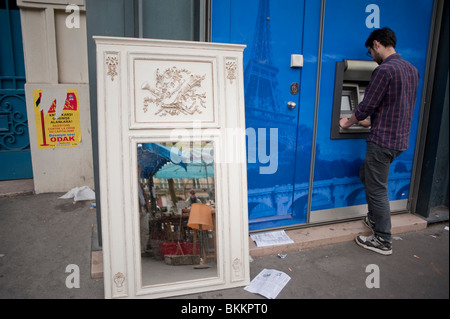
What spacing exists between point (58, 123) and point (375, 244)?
3.79 m

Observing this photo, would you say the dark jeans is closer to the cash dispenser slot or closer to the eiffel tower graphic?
the cash dispenser slot

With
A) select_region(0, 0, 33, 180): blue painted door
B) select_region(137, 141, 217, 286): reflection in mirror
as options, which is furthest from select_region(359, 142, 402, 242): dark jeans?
select_region(0, 0, 33, 180): blue painted door

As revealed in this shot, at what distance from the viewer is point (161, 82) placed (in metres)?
1.98

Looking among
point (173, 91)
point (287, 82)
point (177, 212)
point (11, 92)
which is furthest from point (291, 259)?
point (11, 92)

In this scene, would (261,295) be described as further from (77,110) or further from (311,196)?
(77,110)

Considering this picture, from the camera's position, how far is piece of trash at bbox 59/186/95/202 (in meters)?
3.75

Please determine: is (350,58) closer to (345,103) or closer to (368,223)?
(345,103)

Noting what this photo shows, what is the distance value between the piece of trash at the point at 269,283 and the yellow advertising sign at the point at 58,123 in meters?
2.91

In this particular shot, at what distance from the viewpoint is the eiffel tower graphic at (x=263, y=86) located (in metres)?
A: 2.50

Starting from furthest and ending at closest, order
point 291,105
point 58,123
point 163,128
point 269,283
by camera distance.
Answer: point 58,123, point 291,105, point 269,283, point 163,128

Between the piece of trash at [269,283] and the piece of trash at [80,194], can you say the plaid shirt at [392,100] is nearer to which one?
the piece of trash at [269,283]

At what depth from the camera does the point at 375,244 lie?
271 centimetres

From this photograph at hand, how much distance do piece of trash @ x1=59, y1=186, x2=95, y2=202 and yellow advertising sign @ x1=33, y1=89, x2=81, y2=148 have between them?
578mm
